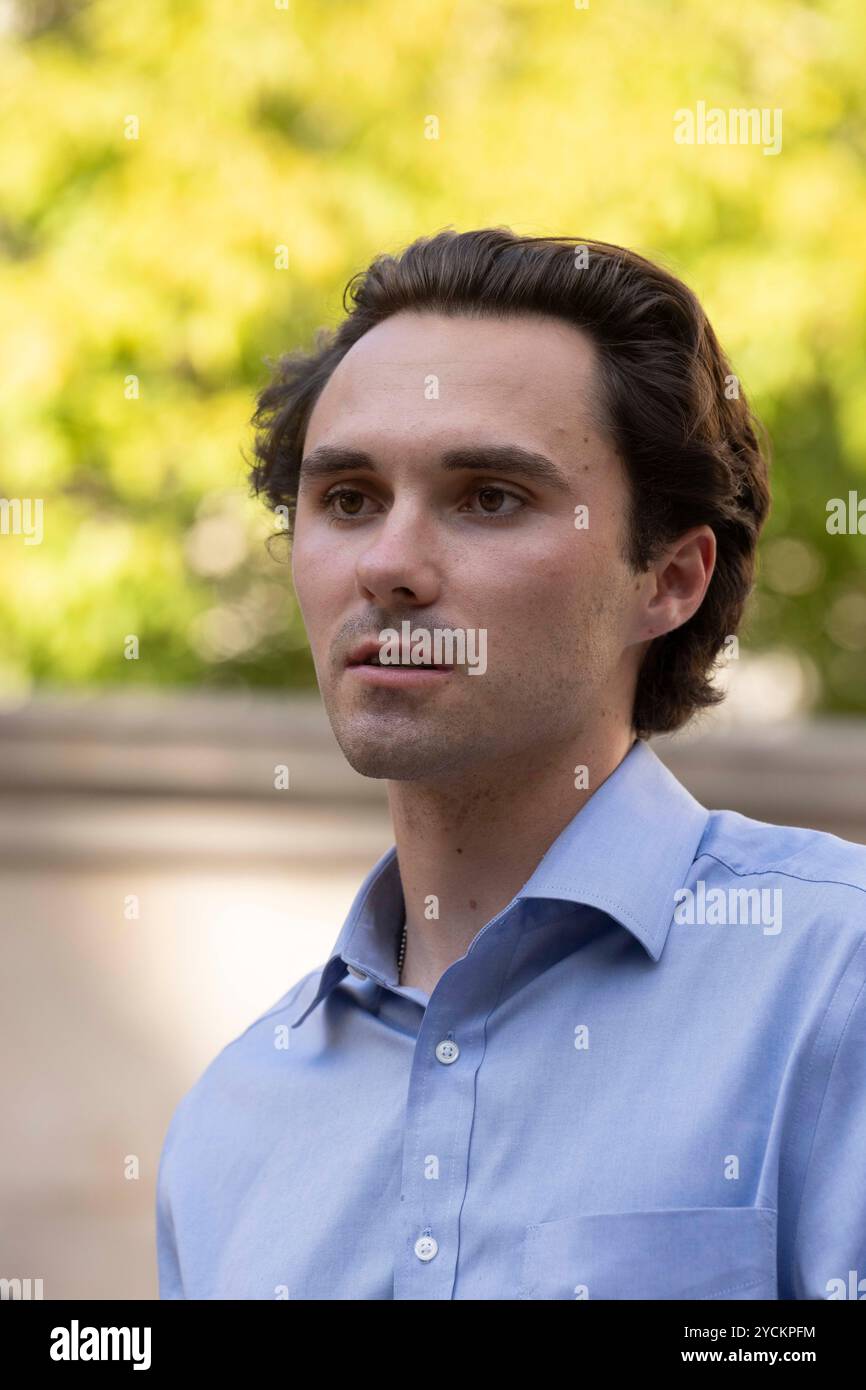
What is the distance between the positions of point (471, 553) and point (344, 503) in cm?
22

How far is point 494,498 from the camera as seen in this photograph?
183 cm

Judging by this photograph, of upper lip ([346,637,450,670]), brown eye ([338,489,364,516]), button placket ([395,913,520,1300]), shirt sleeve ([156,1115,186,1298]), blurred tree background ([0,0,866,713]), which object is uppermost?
blurred tree background ([0,0,866,713])

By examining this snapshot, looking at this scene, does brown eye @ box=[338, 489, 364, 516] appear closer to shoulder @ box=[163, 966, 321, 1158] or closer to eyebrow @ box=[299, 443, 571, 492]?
eyebrow @ box=[299, 443, 571, 492]

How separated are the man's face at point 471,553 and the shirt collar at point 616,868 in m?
0.09

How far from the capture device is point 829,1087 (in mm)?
1546

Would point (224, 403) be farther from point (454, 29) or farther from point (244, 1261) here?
point (244, 1261)

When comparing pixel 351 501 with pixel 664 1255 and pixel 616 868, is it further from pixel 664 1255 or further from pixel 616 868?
pixel 664 1255

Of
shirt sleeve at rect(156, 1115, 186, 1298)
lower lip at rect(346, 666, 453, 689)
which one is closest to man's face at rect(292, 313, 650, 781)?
lower lip at rect(346, 666, 453, 689)

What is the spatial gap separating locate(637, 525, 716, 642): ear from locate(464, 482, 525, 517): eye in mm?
245

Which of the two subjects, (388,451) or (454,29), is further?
(454,29)

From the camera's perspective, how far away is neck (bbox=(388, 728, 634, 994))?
6.08 feet

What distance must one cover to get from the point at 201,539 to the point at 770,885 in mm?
4785
